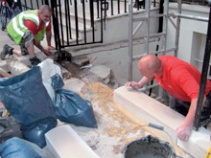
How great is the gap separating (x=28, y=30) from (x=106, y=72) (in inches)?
45.0

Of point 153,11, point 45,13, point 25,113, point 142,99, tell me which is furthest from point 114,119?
point 153,11

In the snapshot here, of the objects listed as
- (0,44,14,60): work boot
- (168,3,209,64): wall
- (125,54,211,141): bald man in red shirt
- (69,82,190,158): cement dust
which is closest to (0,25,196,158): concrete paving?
(69,82,190,158): cement dust

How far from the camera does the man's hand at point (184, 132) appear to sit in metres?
1.80

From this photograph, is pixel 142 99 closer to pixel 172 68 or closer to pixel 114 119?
pixel 114 119

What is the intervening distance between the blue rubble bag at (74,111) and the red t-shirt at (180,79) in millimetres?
679

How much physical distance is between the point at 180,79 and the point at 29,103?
1.15 m

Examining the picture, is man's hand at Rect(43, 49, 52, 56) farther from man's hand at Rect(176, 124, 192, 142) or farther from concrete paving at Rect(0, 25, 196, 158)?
man's hand at Rect(176, 124, 192, 142)

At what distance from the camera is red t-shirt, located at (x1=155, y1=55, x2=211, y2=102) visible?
1.81 metres

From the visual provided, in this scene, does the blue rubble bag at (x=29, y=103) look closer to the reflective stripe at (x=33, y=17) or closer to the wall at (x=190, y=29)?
the reflective stripe at (x=33, y=17)

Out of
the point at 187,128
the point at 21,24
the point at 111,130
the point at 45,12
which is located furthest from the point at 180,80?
the point at 21,24

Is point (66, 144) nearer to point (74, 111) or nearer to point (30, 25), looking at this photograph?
point (74, 111)

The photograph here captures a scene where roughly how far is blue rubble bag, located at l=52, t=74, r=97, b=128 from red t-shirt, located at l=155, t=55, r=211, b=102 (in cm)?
68

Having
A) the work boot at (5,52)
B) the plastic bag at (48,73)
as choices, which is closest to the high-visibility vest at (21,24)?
the work boot at (5,52)

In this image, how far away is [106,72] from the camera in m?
3.35
